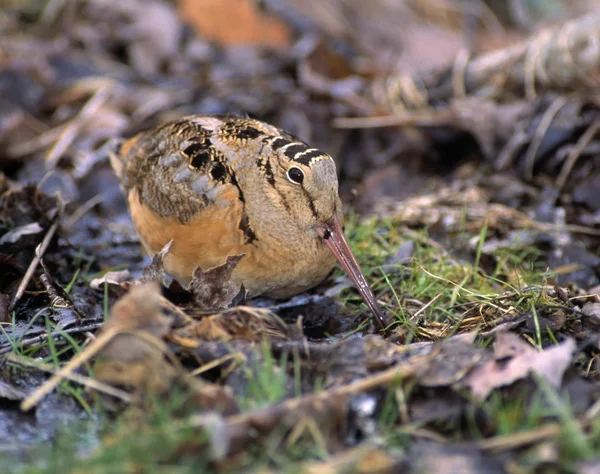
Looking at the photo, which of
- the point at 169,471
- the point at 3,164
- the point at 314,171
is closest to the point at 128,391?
the point at 169,471

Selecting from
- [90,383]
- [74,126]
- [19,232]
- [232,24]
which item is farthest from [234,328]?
[232,24]

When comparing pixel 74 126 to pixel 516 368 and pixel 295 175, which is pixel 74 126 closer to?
pixel 295 175

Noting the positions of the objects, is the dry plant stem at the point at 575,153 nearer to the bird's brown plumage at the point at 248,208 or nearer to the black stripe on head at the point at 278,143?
the bird's brown plumage at the point at 248,208

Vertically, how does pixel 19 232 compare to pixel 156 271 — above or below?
below

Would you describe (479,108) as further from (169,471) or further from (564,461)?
(169,471)

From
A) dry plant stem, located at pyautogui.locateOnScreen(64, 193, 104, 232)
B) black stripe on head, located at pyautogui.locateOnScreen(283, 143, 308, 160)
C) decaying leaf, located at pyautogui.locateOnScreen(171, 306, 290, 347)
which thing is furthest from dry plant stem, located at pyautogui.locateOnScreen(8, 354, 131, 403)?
dry plant stem, located at pyautogui.locateOnScreen(64, 193, 104, 232)

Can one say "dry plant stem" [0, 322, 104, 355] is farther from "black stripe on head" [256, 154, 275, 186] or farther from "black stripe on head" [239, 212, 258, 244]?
"black stripe on head" [256, 154, 275, 186]
